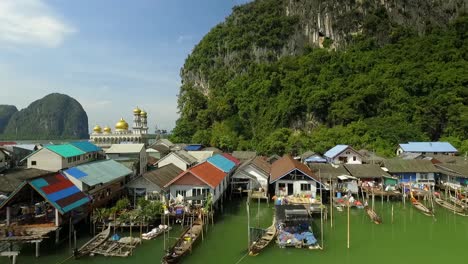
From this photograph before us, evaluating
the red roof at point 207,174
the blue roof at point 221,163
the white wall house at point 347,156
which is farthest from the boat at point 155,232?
the white wall house at point 347,156

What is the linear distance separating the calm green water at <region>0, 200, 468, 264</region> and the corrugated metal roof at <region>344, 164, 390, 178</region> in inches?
292

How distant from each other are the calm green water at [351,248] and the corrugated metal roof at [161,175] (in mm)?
5232

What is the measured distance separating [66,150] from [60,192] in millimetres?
9791

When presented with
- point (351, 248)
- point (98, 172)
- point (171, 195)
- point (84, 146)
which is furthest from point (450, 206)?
point (84, 146)

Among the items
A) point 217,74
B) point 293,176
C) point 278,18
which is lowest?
point 293,176

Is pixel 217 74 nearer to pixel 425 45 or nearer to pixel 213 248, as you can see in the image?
pixel 425 45

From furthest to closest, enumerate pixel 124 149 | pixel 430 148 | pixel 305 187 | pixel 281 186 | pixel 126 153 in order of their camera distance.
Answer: pixel 430 148 → pixel 124 149 → pixel 126 153 → pixel 281 186 → pixel 305 187

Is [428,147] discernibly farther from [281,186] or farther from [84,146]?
[84,146]

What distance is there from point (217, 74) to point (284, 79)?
23.3m

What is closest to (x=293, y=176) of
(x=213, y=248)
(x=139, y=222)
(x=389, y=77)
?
(x=213, y=248)

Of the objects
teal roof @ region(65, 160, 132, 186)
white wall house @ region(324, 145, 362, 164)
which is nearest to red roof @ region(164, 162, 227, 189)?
teal roof @ region(65, 160, 132, 186)

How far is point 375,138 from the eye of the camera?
173 feet

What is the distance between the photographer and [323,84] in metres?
66.4

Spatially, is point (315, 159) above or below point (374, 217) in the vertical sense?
above
